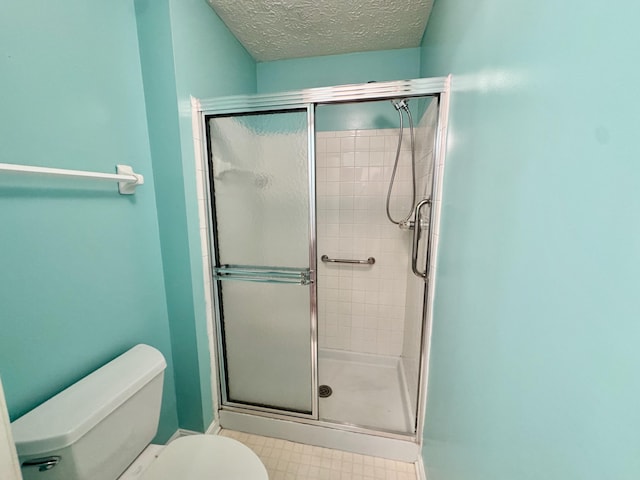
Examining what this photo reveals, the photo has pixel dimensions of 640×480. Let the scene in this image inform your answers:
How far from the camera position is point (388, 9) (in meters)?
1.48

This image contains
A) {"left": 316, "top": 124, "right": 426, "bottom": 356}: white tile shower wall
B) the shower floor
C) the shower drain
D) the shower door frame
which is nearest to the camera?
the shower door frame

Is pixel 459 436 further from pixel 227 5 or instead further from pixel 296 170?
pixel 227 5

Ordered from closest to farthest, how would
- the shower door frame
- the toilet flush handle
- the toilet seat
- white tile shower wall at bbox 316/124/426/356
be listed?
the toilet flush handle
the toilet seat
the shower door frame
white tile shower wall at bbox 316/124/426/356

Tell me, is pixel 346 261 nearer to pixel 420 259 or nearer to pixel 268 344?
pixel 420 259

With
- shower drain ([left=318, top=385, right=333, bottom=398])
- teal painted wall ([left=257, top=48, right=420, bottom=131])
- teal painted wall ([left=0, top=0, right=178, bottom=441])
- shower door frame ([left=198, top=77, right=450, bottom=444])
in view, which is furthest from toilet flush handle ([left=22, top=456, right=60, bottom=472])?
teal painted wall ([left=257, top=48, right=420, bottom=131])

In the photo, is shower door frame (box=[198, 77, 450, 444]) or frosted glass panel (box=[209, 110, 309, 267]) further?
frosted glass panel (box=[209, 110, 309, 267])

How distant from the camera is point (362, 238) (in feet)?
7.04

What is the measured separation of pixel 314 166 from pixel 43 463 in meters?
1.41

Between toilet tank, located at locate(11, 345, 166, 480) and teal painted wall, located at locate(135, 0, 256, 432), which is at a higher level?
teal painted wall, located at locate(135, 0, 256, 432)

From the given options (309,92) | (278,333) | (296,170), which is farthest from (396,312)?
(309,92)

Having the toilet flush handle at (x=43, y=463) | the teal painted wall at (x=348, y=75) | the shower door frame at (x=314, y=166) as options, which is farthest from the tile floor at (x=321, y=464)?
the teal painted wall at (x=348, y=75)

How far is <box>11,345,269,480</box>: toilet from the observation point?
0.75 m

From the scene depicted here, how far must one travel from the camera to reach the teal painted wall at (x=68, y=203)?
0.78 meters

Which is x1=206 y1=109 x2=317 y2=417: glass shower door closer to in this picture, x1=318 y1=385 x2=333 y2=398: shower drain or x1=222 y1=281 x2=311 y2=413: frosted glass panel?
x1=222 y1=281 x2=311 y2=413: frosted glass panel
